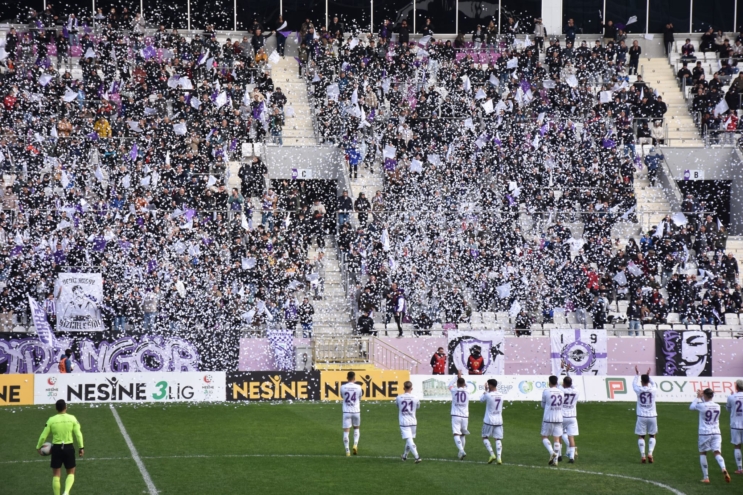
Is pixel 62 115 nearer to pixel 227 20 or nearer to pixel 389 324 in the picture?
pixel 227 20

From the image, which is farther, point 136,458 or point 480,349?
point 480,349

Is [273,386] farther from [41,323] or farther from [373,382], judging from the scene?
[41,323]

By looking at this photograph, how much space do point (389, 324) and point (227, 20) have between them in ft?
56.4

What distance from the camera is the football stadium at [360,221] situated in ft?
101

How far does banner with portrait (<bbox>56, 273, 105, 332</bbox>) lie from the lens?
32.8 meters

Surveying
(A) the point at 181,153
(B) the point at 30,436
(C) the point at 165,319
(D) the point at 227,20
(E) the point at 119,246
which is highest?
(D) the point at 227,20

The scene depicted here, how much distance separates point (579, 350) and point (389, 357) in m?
6.07

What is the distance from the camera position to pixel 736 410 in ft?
64.5

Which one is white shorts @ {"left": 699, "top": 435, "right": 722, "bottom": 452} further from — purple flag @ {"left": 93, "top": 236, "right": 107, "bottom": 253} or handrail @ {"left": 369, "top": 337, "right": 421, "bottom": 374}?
purple flag @ {"left": 93, "top": 236, "right": 107, "bottom": 253}

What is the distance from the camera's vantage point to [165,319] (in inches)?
1331

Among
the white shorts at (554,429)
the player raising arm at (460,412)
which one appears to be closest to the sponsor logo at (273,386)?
the player raising arm at (460,412)

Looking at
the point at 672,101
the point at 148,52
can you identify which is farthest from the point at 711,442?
the point at 672,101

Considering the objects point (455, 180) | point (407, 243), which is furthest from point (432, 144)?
point (407, 243)

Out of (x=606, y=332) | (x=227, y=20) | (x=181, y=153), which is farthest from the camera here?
(x=227, y=20)
